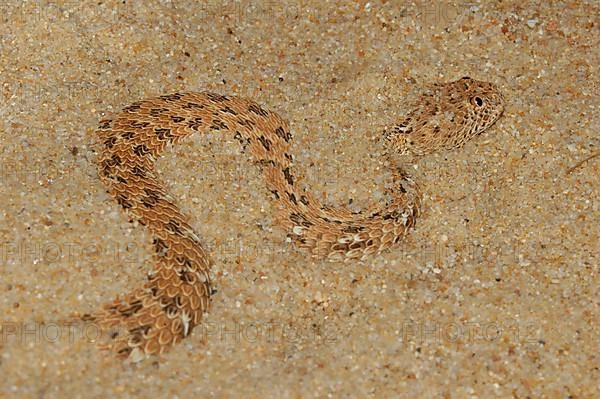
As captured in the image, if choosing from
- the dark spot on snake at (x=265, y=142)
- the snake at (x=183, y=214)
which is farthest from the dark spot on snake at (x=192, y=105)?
the dark spot on snake at (x=265, y=142)

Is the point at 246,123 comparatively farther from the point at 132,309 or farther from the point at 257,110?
the point at 132,309

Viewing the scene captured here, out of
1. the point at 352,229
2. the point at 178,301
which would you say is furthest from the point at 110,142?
the point at 352,229

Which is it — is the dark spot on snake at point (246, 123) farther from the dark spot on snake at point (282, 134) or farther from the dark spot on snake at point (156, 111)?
the dark spot on snake at point (156, 111)

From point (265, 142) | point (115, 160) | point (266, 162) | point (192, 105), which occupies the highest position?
point (192, 105)

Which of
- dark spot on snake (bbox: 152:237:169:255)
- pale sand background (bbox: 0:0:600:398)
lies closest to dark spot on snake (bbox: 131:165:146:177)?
pale sand background (bbox: 0:0:600:398)

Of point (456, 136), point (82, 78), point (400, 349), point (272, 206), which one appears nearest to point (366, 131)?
point (456, 136)
